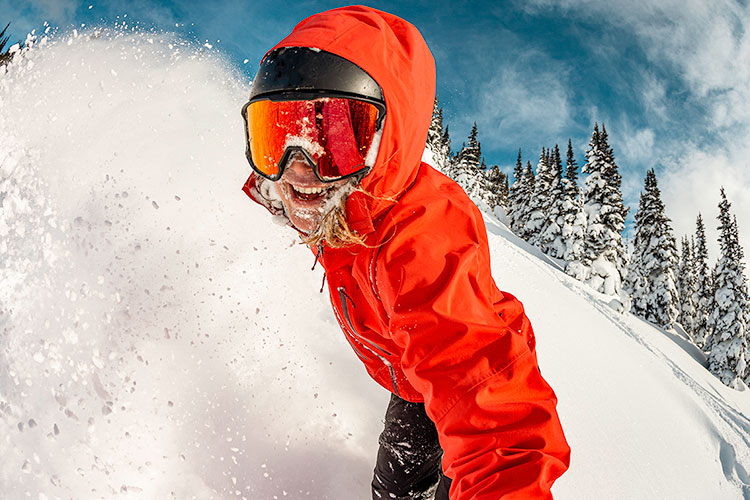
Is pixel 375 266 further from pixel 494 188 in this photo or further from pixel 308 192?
pixel 494 188

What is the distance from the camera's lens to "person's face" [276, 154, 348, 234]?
1.47 m

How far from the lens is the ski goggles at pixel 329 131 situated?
138cm

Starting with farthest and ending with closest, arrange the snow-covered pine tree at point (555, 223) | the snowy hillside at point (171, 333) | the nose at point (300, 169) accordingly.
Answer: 1. the snow-covered pine tree at point (555, 223)
2. the snowy hillside at point (171, 333)
3. the nose at point (300, 169)

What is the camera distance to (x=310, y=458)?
228cm

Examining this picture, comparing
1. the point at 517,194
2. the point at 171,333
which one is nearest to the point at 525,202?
the point at 517,194

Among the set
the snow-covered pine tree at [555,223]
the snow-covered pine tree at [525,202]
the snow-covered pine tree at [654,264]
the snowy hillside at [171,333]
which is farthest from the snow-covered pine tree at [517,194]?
the snowy hillside at [171,333]

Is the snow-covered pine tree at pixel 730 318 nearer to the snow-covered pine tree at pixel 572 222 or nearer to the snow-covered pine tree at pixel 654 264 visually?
the snow-covered pine tree at pixel 654 264

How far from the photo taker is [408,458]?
2.00m

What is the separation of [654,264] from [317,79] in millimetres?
32476

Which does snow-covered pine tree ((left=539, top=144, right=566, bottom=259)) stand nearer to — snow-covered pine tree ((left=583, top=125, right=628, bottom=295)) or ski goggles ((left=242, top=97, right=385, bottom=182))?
snow-covered pine tree ((left=583, top=125, right=628, bottom=295))

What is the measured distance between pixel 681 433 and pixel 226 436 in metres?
4.49

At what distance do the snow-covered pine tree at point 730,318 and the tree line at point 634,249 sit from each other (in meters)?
0.05

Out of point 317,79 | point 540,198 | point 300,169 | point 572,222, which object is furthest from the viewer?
point 540,198

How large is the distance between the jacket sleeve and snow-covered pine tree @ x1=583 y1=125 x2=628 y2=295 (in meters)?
29.0
